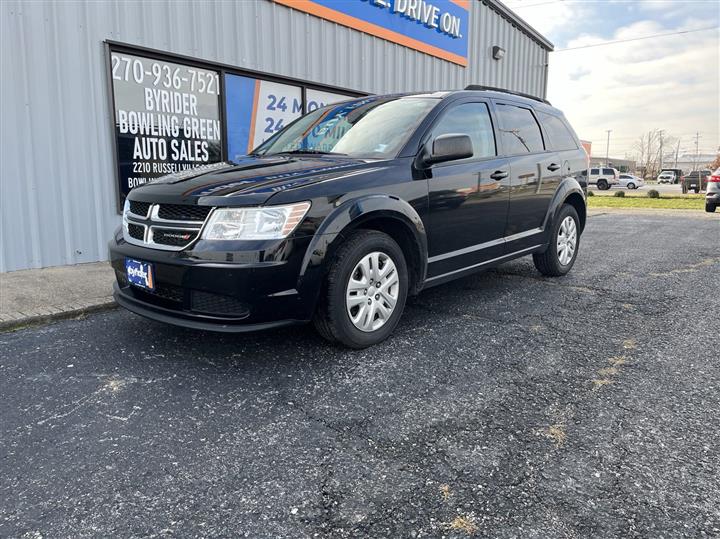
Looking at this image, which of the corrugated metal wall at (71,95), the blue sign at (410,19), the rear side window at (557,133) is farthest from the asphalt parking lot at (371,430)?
the blue sign at (410,19)

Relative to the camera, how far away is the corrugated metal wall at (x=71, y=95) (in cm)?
545

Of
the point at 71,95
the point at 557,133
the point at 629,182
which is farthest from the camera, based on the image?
the point at 629,182

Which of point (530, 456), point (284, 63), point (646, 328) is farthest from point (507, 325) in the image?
point (284, 63)

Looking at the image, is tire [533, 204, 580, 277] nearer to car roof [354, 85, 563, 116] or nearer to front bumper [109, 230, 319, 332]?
car roof [354, 85, 563, 116]

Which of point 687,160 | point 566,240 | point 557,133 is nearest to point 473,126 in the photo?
point 557,133

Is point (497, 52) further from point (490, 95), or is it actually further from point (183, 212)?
point (183, 212)

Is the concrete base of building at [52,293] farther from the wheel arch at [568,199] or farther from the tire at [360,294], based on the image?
the wheel arch at [568,199]

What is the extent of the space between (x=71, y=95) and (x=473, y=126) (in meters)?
4.35

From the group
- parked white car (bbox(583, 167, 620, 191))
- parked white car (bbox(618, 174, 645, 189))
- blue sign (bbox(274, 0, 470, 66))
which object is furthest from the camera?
parked white car (bbox(618, 174, 645, 189))

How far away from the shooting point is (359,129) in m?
4.08

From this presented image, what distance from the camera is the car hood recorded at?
302 cm

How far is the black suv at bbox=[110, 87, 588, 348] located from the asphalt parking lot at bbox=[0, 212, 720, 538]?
0.39m

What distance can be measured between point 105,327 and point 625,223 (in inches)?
424

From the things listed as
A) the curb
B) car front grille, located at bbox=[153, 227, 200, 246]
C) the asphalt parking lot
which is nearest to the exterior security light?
the asphalt parking lot
